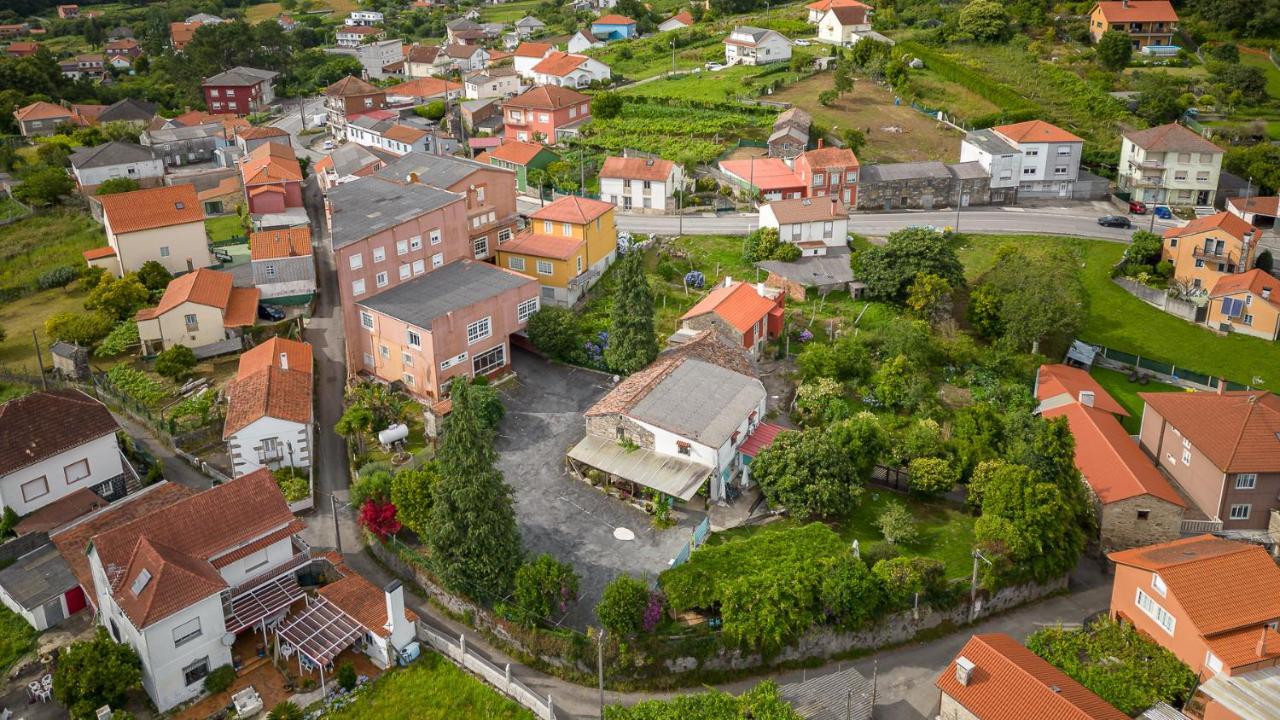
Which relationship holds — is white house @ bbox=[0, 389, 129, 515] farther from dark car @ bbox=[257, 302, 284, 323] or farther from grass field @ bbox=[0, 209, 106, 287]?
grass field @ bbox=[0, 209, 106, 287]

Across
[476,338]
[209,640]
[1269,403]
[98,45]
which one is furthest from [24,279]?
[98,45]

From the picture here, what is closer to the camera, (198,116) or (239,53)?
(198,116)

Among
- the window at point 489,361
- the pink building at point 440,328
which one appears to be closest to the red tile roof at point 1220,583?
the window at point 489,361

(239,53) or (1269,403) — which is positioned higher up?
(239,53)

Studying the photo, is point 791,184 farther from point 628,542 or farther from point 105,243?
point 105,243

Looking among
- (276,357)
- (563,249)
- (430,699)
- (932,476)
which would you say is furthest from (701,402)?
(276,357)

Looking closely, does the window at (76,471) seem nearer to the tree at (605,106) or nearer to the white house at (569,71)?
the tree at (605,106)

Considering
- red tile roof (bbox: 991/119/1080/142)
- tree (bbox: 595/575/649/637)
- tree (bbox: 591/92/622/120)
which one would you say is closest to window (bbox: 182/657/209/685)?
tree (bbox: 595/575/649/637)
